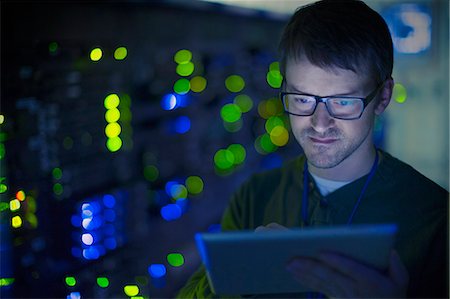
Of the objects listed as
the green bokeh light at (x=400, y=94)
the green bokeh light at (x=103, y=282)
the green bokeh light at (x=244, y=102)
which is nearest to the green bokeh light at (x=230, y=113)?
the green bokeh light at (x=244, y=102)

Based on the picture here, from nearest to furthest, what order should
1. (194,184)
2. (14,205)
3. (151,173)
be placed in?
(14,205) → (151,173) → (194,184)

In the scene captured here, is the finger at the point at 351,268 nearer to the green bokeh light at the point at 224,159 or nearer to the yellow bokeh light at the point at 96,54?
the yellow bokeh light at the point at 96,54

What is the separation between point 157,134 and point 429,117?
3648mm

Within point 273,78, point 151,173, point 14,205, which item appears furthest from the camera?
point 273,78

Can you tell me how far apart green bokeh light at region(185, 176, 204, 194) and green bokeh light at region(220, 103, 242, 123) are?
36 cm

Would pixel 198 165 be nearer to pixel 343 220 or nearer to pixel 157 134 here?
pixel 157 134

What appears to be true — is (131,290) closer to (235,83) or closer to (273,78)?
(235,83)

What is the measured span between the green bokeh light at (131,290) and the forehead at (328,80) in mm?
1068

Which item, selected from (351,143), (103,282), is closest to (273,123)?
(103,282)

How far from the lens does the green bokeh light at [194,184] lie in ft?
8.64

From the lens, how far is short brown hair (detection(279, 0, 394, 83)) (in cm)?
134

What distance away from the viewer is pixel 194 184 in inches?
105

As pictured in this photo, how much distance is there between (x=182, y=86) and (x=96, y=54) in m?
0.63

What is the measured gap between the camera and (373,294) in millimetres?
1185
